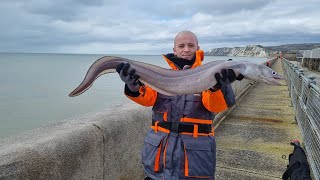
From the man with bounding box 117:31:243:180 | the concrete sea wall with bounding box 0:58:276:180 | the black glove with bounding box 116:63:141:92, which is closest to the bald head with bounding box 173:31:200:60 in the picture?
the man with bounding box 117:31:243:180

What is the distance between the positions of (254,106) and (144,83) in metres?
7.70

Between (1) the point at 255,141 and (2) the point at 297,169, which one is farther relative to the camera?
(1) the point at 255,141

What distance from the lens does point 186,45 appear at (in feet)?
9.98

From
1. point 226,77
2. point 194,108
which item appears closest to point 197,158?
point 194,108

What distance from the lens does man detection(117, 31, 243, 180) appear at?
285cm

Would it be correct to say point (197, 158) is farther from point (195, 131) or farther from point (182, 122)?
point (182, 122)

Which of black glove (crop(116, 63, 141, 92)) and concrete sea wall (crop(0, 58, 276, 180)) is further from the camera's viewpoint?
black glove (crop(116, 63, 141, 92))

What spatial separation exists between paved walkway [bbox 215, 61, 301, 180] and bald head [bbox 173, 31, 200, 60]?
2275 mm

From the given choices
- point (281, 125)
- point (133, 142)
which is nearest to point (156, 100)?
point (133, 142)

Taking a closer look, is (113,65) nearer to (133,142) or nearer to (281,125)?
(133,142)

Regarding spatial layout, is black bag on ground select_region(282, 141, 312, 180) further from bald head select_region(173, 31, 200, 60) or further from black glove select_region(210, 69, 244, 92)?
bald head select_region(173, 31, 200, 60)

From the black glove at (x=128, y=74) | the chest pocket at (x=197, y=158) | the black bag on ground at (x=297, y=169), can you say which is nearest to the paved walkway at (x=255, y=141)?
the black bag on ground at (x=297, y=169)

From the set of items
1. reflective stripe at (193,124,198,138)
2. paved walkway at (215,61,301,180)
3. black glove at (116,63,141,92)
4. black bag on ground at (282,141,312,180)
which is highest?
black glove at (116,63,141,92)

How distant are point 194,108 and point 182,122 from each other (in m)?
0.17
